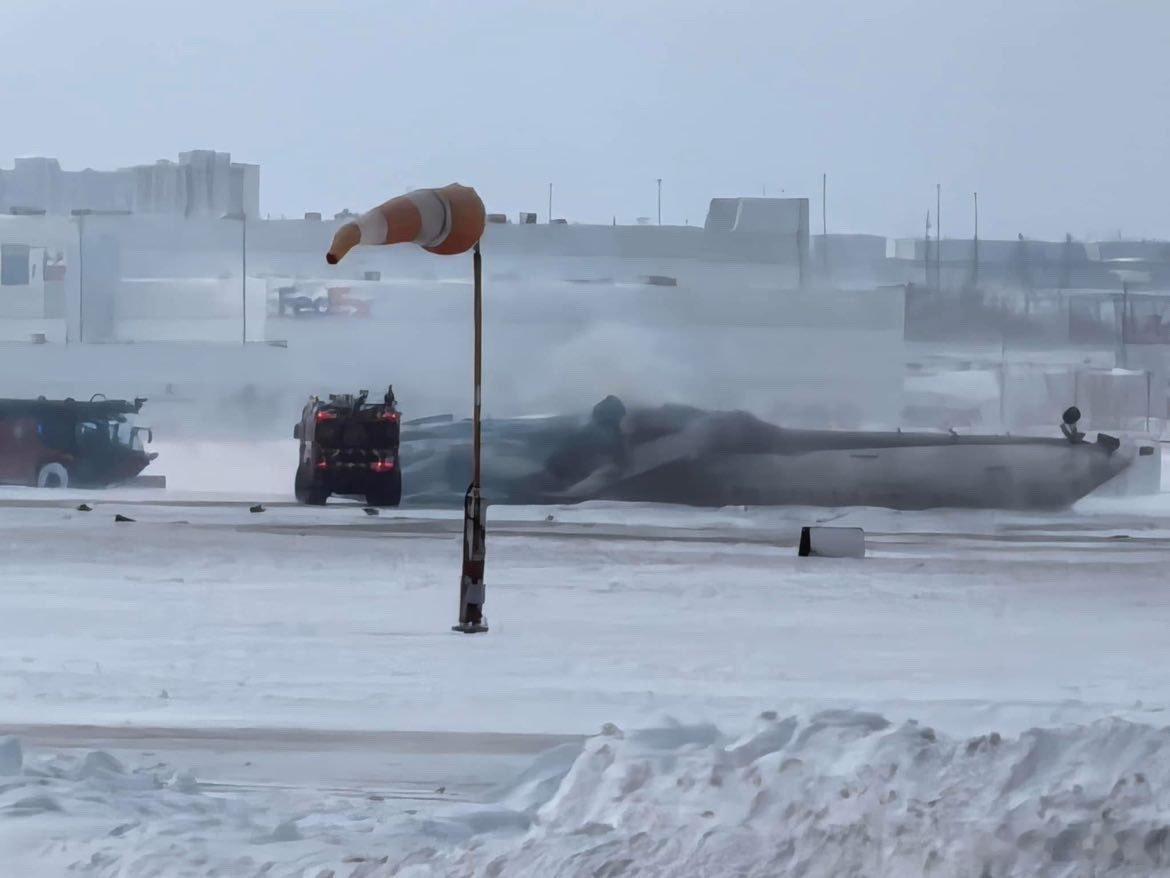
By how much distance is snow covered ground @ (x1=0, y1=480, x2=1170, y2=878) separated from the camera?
619cm

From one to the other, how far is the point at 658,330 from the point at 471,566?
1507 cm

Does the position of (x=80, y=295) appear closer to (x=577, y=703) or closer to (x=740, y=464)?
(x=740, y=464)

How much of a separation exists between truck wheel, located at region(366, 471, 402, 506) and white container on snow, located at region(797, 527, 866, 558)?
738 cm

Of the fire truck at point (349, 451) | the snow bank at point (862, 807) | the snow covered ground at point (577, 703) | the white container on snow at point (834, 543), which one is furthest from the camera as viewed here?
the fire truck at point (349, 451)

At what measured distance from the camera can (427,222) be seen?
454 inches

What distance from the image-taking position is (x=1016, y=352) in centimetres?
2555

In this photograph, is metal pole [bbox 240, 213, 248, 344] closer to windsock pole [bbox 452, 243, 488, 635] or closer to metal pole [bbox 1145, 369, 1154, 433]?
windsock pole [bbox 452, 243, 488, 635]

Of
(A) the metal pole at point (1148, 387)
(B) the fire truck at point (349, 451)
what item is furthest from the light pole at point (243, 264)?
(A) the metal pole at point (1148, 387)

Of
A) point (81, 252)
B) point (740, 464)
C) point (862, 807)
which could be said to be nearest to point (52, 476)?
point (81, 252)

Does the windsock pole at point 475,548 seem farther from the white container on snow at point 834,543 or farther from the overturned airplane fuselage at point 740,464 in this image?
the overturned airplane fuselage at point 740,464

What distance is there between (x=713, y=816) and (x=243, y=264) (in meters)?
21.7

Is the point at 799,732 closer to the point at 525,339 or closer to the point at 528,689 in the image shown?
the point at 528,689

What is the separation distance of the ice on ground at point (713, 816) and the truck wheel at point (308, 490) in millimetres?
16296

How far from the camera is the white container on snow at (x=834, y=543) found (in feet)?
60.3
